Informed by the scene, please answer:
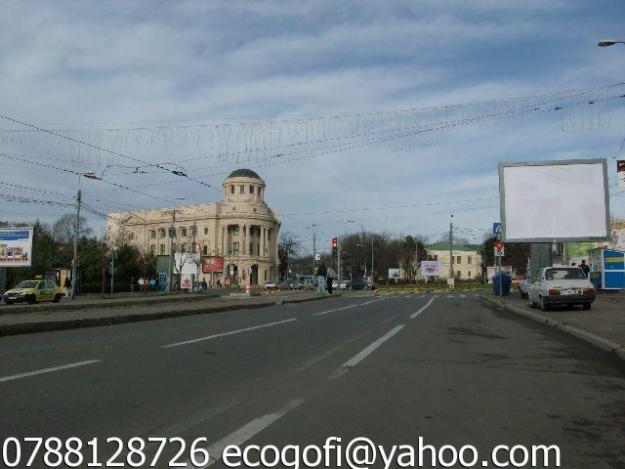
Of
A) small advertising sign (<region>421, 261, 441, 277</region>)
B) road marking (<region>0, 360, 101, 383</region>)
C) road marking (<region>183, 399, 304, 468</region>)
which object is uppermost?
small advertising sign (<region>421, 261, 441, 277</region>)

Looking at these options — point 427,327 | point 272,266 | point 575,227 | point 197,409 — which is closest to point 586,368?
point 197,409

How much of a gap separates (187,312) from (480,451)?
18588mm

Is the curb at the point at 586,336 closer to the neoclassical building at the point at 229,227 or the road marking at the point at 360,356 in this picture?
the road marking at the point at 360,356

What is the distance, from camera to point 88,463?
466 centimetres

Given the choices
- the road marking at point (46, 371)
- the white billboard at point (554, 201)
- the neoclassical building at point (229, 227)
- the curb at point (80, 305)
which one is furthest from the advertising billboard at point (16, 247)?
the neoclassical building at point (229, 227)

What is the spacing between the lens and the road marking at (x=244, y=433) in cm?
487

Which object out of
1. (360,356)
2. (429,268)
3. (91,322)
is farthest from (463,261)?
(360,356)

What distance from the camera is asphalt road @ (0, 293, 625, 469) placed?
542 centimetres

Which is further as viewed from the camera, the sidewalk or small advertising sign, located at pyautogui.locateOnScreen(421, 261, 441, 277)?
small advertising sign, located at pyautogui.locateOnScreen(421, 261, 441, 277)

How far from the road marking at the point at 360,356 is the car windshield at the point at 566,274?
32.3ft

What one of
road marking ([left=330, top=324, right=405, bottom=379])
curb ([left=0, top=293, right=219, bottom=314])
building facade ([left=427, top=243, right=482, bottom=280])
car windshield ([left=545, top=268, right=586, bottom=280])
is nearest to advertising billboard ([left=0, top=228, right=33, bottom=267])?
curb ([left=0, top=293, right=219, bottom=314])

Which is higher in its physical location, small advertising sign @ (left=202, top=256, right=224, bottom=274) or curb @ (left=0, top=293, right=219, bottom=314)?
small advertising sign @ (left=202, top=256, right=224, bottom=274)

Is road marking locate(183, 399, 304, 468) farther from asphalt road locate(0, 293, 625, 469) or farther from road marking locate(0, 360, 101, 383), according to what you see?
road marking locate(0, 360, 101, 383)

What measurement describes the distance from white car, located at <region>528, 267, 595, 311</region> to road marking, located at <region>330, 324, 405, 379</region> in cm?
901
